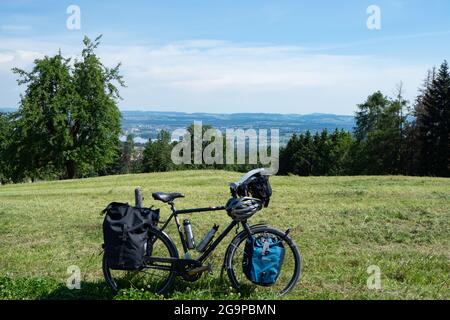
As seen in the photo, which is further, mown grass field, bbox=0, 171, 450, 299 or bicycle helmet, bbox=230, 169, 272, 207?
mown grass field, bbox=0, 171, 450, 299

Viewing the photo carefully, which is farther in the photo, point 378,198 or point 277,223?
point 378,198

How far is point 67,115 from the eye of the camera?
148 ft

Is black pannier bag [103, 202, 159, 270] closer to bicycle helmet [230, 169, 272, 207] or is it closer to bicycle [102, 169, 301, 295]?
bicycle [102, 169, 301, 295]

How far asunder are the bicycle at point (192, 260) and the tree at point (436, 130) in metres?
46.6

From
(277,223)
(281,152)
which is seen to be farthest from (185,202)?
(281,152)

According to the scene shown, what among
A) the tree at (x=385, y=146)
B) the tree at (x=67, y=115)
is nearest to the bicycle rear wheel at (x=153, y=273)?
the tree at (x=67, y=115)

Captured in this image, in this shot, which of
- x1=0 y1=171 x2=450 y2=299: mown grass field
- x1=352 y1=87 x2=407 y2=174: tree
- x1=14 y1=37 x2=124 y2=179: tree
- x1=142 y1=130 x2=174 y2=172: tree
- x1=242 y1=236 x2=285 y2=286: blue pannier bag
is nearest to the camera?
x1=242 y1=236 x2=285 y2=286: blue pannier bag

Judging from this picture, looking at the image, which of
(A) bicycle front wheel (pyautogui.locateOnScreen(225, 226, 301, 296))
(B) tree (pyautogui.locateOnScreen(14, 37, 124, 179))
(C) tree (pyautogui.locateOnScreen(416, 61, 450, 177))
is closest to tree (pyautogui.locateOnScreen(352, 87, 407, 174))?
(C) tree (pyautogui.locateOnScreen(416, 61, 450, 177))

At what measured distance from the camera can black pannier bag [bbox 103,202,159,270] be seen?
20.4 feet

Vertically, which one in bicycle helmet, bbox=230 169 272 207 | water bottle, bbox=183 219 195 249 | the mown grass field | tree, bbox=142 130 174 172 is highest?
bicycle helmet, bbox=230 169 272 207

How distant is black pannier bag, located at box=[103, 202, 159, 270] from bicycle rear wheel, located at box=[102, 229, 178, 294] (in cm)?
26

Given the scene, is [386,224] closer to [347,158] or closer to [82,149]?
[82,149]

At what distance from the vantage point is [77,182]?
31.0 meters

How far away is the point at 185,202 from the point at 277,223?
5117 mm
